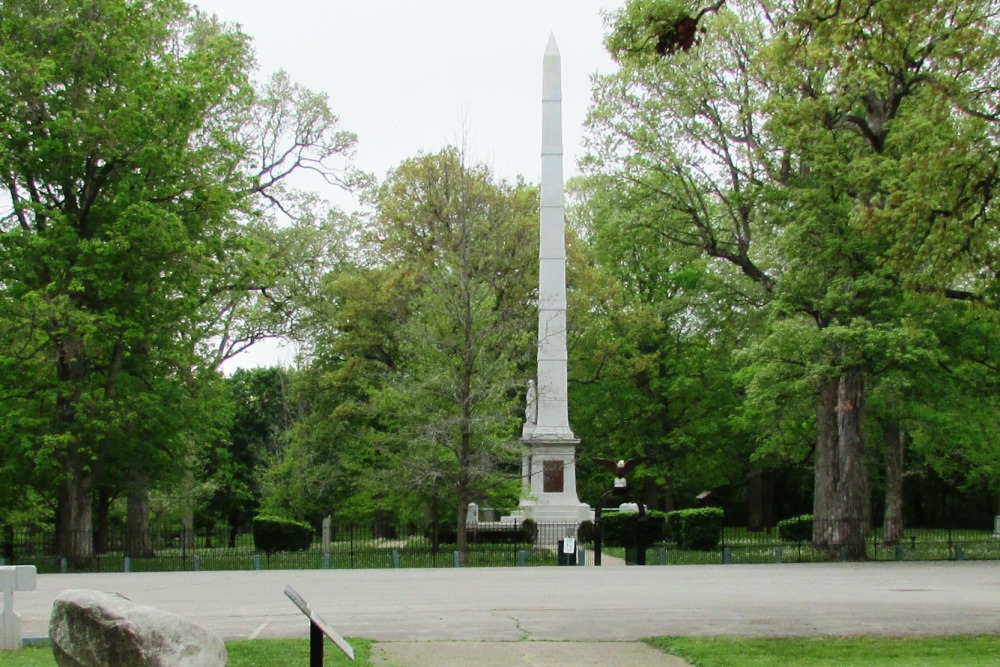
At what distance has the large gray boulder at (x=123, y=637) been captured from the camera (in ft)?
30.7

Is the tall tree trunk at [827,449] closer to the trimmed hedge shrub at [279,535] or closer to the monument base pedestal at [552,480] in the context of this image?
the monument base pedestal at [552,480]

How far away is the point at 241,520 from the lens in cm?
6312

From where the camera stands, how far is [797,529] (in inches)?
1492

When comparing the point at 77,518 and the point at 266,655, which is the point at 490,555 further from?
the point at 266,655

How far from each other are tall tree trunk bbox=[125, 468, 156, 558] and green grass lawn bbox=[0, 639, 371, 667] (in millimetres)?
21944

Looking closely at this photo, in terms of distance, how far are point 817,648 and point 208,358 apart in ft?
94.0

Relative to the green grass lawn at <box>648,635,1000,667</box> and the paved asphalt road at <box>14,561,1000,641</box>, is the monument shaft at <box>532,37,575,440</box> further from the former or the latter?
the green grass lawn at <box>648,635,1000,667</box>

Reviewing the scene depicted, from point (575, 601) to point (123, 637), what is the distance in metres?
8.11

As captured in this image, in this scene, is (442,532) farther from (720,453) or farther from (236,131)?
(720,453)

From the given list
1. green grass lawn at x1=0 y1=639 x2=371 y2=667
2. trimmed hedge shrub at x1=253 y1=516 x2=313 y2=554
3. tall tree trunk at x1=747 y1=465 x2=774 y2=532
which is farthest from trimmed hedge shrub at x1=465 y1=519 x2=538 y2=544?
tall tree trunk at x1=747 y1=465 x2=774 y2=532

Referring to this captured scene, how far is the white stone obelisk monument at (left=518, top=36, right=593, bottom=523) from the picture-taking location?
3622cm

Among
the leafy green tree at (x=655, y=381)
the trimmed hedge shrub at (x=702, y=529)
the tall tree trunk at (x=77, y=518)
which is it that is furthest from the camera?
the leafy green tree at (x=655, y=381)

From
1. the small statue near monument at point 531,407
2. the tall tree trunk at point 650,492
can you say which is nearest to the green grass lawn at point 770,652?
the small statue near monument at point 531,407

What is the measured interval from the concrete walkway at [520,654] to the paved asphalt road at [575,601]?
20.4 inches
